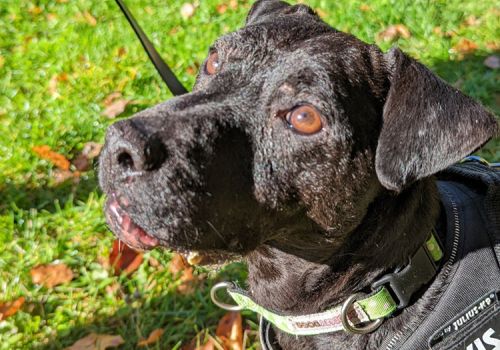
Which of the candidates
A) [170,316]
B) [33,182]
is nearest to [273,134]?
[170,316]

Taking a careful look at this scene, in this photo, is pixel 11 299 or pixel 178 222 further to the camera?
pixel 11 299

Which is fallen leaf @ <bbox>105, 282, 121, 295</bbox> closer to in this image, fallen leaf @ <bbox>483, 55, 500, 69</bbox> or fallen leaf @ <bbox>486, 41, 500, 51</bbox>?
fallen leaf @ <bbox>483, 55, 500, 69</bbox>

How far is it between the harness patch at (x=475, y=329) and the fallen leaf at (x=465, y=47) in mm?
3573

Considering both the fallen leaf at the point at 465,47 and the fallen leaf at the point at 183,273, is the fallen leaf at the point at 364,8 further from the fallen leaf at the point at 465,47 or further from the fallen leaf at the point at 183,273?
the fallen leaf at the point at 183,273

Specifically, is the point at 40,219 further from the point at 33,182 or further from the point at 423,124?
the point at 423,124

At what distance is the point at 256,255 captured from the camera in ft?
9.44

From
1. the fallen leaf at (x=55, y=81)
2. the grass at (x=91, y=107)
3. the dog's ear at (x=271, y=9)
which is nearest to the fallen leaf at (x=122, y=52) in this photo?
the grass at (x=91, y=107)

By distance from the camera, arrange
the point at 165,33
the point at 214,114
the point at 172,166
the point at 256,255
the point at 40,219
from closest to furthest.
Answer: the point at 172,166
the point at 214,114
the point at 256,255
the point at 40,219
the point at 165,33

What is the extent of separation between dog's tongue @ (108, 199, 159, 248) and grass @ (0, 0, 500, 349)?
1.72 meters

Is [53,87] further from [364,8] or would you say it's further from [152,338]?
[364,8]

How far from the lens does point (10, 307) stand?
4027mm

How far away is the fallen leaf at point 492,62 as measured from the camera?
17.9ft

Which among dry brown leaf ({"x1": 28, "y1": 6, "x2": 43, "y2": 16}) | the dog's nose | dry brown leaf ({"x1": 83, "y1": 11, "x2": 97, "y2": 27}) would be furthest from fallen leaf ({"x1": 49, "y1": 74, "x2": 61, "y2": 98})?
the dog's nose

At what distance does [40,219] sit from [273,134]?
2739mm
